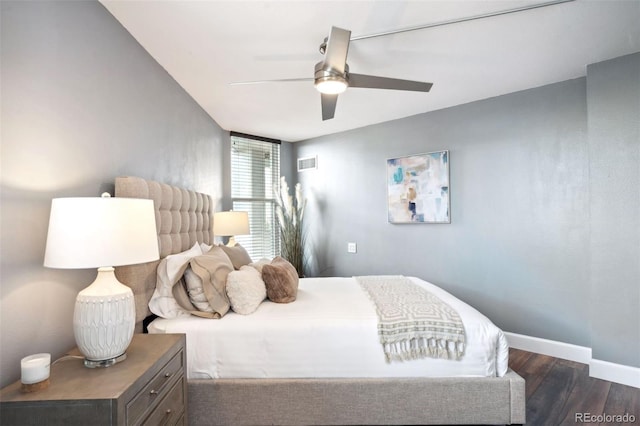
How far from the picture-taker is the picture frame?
353cm

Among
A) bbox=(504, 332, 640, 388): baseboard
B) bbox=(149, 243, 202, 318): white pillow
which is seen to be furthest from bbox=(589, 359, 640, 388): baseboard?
bbox=(149, 243, 202, 318): white pillow

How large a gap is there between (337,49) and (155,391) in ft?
5.86

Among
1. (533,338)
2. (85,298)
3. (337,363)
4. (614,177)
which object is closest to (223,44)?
(85,298)

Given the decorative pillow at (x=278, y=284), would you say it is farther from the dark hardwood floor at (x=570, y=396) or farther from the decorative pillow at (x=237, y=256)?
the dark hardwood floor at (x=570, y=396)

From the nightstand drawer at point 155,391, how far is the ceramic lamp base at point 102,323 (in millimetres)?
181

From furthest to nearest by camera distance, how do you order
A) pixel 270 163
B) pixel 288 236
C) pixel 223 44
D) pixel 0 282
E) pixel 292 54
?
pixel 270 163 → pixel 288 236 → pixel 292 54 → pixel 223 44 → pixel 0 282

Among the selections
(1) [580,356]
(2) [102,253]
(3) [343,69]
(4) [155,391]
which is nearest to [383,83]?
(3) [343,69]

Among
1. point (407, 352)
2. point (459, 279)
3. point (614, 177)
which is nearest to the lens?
point (407, 352)

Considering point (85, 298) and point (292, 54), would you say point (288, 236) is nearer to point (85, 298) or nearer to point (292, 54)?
point (292, 54)

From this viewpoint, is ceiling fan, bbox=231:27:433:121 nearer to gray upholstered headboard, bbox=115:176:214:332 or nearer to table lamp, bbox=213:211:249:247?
gray upholstered headboard, bbox=115:176:214:332

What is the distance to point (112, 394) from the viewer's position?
106 centimetres

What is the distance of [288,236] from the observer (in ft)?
14.6

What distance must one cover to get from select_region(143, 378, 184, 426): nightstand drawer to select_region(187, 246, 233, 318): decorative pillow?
1.41 ft

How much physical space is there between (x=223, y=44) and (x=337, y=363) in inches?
84.4
